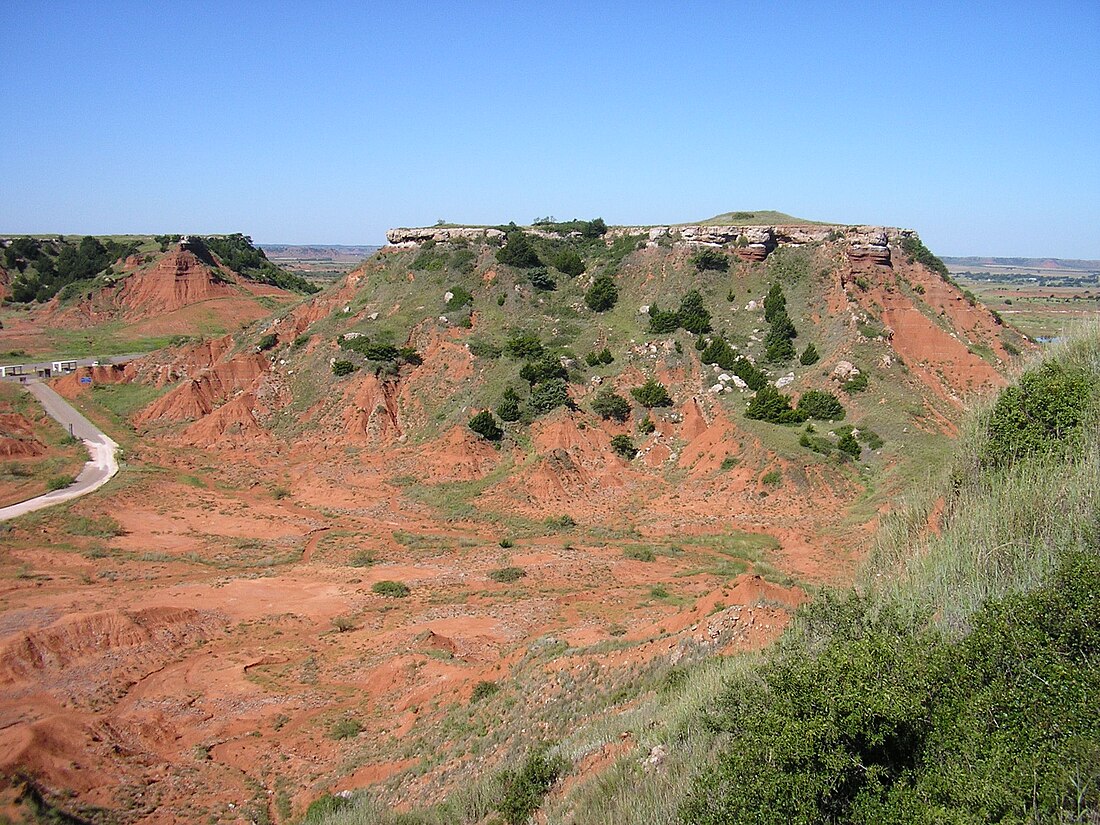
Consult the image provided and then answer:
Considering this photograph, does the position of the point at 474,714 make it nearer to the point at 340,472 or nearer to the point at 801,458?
the point at 801,458

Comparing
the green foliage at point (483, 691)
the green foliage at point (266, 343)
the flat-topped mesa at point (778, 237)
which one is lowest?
the green foliage at point (483, 691)

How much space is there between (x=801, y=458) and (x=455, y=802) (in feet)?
86.0

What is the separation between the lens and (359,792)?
14141 millimetres

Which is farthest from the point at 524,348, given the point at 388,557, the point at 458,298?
the point at 388,557

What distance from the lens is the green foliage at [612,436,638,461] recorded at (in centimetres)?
3866

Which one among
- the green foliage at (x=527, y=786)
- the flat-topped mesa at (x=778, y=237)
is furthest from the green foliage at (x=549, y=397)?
the green foliage at (x=527, y=786)

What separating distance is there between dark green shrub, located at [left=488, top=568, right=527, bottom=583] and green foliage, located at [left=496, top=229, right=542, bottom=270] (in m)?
32.3

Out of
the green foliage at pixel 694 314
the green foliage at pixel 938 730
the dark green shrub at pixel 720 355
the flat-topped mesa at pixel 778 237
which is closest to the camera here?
the green foliage at pixel 938 730

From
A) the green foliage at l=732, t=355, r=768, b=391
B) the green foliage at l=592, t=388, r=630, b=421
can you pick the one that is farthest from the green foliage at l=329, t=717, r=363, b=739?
the green foliage at l=732, t=355, r=768, b=391

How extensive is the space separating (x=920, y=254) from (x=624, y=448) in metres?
30.8

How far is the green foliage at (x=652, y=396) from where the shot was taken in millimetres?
41000

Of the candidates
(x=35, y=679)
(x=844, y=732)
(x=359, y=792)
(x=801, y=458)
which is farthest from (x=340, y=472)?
(x=844, y=732)

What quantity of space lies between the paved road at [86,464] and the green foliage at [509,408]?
20.6 metres

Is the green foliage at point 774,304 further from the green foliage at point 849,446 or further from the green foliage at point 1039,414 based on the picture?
the green foliage at point 1039,414
